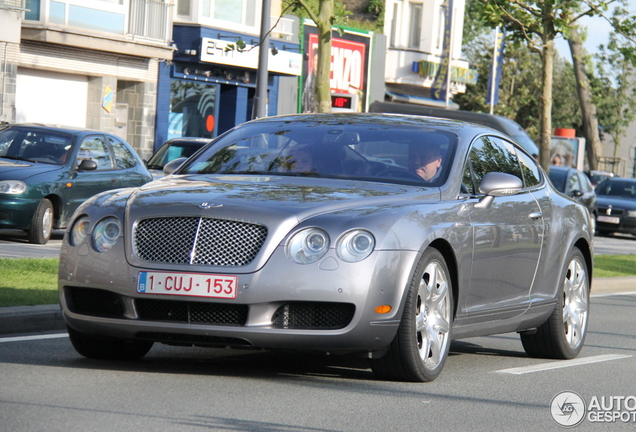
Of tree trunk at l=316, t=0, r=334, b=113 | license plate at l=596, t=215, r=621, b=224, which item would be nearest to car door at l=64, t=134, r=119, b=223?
tree trunk at l=316, t=0, r=334, b=113

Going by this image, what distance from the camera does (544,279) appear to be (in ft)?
27.7

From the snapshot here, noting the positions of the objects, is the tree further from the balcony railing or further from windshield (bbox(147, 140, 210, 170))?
the balcony railing

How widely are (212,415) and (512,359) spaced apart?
3649 mm

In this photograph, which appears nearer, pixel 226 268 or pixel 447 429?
pixel 447 429

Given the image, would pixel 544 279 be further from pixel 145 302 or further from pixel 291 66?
pixel 291 66

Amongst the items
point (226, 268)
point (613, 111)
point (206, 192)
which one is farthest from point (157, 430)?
point (613, 111)

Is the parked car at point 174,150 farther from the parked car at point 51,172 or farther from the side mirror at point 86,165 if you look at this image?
the side mirror at point 86,165

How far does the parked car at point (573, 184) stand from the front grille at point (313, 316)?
22855 millimetres

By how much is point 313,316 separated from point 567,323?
3.09 meters

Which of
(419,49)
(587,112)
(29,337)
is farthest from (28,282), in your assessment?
(587,112)

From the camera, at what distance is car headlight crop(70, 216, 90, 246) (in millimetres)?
6723

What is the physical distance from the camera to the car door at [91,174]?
16500 mm

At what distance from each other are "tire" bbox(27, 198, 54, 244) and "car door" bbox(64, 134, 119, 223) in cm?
37

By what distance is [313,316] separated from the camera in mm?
6422
